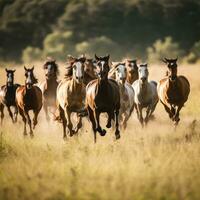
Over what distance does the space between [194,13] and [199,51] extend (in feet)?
29.8

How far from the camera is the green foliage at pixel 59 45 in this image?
6938 cm

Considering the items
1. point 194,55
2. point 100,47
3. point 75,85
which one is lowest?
point 75,85

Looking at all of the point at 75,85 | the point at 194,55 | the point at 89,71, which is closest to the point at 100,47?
the point at 194,55

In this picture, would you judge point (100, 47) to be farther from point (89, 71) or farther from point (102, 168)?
point (102, 168)

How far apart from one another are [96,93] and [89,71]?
3.54m

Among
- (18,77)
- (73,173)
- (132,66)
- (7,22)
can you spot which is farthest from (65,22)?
(73,173)

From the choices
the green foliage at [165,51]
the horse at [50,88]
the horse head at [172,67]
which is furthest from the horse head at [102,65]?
the green foliage at [165,51]

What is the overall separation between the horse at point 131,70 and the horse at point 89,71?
94.4 inches

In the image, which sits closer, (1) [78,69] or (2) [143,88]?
(1) [78,69]

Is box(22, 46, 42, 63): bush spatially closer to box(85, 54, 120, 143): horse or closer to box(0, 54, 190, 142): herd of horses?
box(0, 54, 190, 142): herd of horses

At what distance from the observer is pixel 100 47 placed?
229 ft

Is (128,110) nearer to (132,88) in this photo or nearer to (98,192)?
(132,88)

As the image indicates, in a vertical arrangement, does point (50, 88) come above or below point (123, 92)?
above

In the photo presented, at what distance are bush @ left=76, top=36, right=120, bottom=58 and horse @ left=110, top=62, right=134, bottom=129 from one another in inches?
1916
